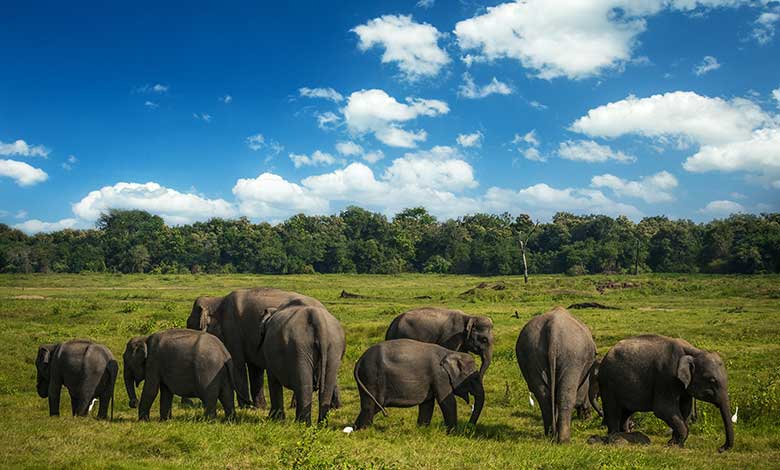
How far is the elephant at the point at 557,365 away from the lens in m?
11.1

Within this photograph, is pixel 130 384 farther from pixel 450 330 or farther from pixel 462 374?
pixel 450 330

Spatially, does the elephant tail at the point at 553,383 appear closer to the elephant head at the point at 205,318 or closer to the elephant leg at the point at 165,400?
the elephant leg at the point at 165,400

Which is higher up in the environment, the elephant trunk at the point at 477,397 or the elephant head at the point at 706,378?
the elephant head at the point at 706,378

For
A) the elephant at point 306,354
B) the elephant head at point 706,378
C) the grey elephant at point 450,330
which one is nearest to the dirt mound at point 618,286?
the grey elephant at point 450,330

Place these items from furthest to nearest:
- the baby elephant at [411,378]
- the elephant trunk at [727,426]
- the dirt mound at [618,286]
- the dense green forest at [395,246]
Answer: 1. the dense green forest at [395,246]
2. the dirt mound at [618,286]
3. the baby elephant at [411,378]
4. the elephant trunk at [727,426]

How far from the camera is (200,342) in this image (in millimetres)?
12539

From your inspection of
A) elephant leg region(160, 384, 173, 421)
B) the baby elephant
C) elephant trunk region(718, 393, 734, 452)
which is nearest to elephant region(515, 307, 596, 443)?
the baby elephant

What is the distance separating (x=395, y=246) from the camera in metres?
110

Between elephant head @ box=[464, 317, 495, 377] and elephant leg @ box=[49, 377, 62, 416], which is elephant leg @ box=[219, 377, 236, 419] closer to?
elephant leg @ box=[49, 377, 62, 416]

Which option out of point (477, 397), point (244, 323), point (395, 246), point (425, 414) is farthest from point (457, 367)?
point (395, 246)

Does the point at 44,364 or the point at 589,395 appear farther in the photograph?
the point at 44,364

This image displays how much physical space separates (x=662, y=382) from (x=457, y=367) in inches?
146

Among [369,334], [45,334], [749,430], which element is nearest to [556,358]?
[749,430]

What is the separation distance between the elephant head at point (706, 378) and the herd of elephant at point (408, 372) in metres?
0.02
